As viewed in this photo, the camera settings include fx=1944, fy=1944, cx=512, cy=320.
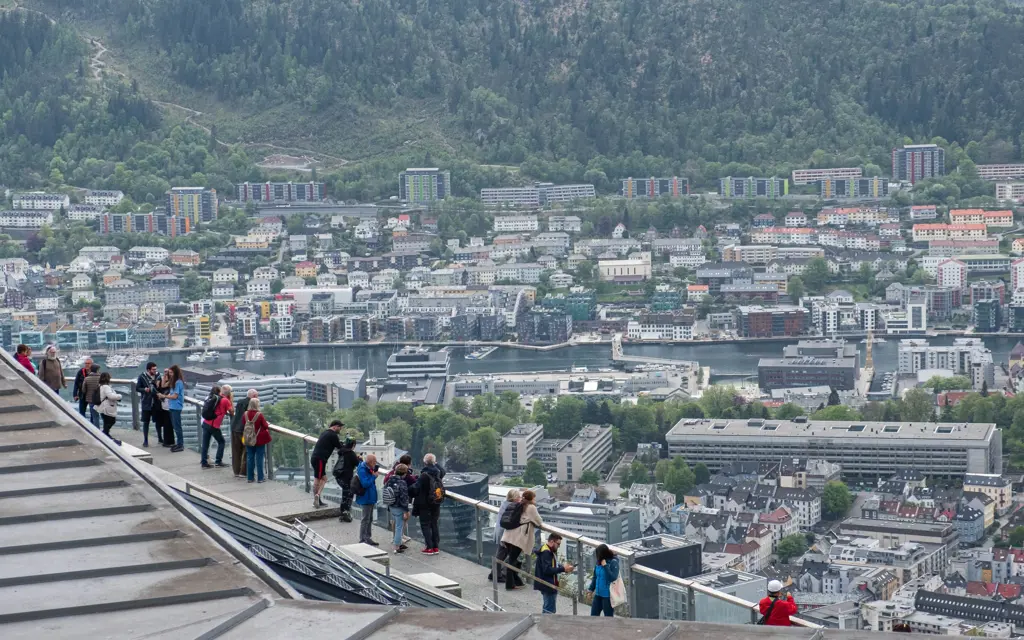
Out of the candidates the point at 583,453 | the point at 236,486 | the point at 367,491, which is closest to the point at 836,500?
the point at 583,453

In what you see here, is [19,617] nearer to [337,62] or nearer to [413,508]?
[413,508]

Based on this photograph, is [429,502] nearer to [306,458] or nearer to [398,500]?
[398,500]

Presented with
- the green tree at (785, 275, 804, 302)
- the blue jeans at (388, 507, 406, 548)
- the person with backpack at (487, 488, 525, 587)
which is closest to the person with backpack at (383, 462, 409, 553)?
the blue jeans at (388, 507, 406, 548)

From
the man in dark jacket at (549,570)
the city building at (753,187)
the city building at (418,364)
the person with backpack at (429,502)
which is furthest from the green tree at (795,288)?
the man in dark jacket at (549,570)

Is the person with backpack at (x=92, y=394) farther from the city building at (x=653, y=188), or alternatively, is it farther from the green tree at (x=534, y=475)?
the city building at (x=653, y=188)

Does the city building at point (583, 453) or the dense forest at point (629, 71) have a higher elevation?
the dense forest at point (629, 71)

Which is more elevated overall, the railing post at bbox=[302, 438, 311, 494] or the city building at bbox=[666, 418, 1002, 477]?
the railing post at bbox=[302, 438, 311, 494]

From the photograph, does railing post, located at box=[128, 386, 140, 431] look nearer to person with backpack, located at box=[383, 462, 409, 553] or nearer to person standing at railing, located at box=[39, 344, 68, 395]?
person standing at railing, located at box=[39, 344, 68, 395]
